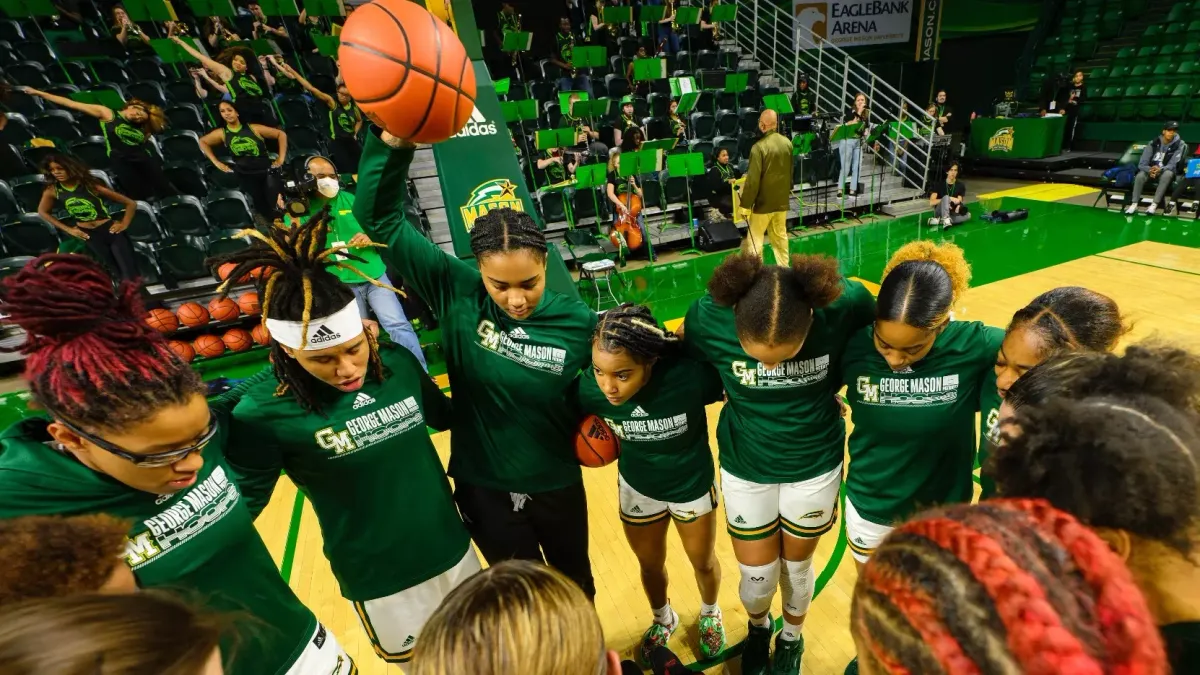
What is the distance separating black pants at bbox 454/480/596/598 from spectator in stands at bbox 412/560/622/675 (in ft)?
3.95

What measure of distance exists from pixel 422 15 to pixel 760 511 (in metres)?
2.48

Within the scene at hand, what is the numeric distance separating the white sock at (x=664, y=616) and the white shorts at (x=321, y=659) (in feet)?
4.59

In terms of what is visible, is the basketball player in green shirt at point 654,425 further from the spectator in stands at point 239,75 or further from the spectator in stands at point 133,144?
the spectator in stands at point 133,144

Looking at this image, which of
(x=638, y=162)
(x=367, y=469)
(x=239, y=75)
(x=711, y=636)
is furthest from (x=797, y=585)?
(x=239, y=75)

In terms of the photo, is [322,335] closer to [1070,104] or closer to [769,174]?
[769,174]

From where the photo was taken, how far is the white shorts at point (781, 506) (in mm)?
2141

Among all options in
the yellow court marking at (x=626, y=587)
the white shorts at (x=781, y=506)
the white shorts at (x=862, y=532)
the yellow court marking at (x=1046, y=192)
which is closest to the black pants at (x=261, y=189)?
the yellow court marking at (x=626, y=587)

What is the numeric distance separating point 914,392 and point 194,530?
7.30 ft

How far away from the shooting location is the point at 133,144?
725cm

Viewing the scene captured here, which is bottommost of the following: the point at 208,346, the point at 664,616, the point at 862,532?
the point at 664,616

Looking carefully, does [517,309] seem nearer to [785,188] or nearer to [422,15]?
[422,15]

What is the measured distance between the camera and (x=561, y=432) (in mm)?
2182

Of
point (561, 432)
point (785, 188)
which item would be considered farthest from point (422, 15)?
point (785, 188)

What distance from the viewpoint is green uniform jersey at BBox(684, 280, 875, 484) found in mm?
1971
